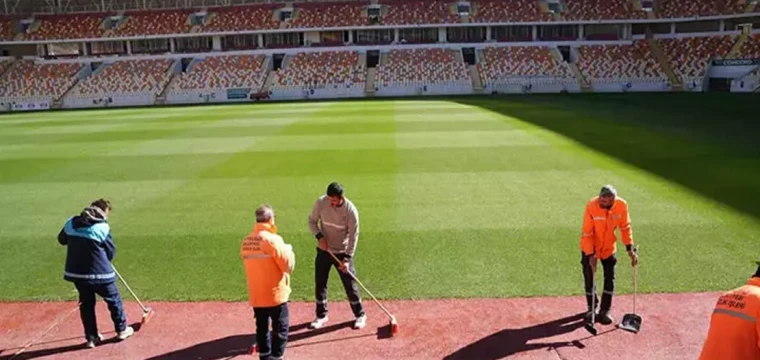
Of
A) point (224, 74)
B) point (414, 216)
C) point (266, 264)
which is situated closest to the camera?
point (266, 264)

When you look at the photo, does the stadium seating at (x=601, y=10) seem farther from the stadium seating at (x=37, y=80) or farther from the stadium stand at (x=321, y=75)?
the stadium seating at (x=37, y=80)

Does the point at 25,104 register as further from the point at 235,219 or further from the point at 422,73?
the point at 235,219

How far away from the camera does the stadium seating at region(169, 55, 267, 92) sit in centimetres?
5634

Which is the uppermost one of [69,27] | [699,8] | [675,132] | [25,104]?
[69,27]

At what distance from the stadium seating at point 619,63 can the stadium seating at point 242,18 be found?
31.4m

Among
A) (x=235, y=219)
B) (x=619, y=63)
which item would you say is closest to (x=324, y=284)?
(x=235, y=219)

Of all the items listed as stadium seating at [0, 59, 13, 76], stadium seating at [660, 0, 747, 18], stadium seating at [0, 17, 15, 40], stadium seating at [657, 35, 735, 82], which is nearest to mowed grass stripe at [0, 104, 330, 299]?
stadium seating at [657, 35, 735, 82]

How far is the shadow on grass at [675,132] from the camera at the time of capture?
16.2m

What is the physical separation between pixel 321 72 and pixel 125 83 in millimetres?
18446

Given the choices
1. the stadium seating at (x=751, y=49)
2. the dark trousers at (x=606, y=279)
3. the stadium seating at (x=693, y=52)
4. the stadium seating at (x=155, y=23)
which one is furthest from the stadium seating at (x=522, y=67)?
the dark trousers at (x=606, y=279)

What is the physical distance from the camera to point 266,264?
652 cm

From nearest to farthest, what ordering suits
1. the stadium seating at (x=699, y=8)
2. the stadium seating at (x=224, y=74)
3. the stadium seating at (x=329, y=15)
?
the stadium seating at (x=699, y=8)
the stadium seating at (x=224, y=74)
the stadium seating at (x=329, y=15)

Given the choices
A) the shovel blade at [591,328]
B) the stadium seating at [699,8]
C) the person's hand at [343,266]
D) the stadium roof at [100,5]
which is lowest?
the shovel blade at [591,328]

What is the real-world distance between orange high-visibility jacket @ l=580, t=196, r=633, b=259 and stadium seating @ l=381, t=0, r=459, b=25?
186 feet
